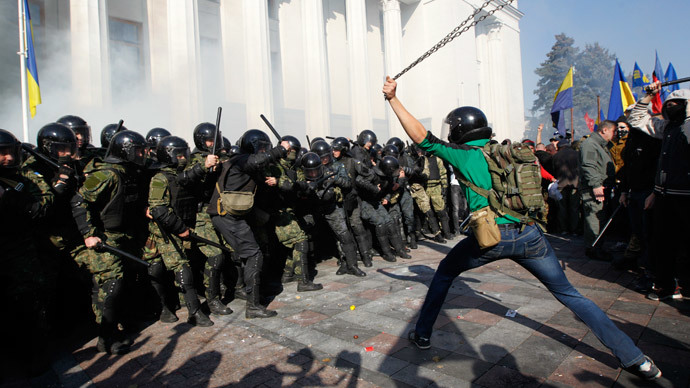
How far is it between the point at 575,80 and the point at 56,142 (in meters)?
81.1

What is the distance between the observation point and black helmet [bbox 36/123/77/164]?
3725mm

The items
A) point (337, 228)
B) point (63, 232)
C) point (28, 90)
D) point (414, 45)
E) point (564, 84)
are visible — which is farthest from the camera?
point (414, 45)

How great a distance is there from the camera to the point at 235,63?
1792 cm

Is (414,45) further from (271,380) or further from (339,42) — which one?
(271,380)

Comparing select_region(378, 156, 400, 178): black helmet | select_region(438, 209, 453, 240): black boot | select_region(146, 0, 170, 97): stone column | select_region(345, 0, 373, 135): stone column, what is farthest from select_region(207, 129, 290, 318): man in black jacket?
select_region(345, 0, 373, 135): stone column

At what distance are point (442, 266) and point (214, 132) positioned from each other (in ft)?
10.5

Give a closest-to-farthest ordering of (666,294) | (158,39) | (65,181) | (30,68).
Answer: (65,181) → (666,294) → (30,68) → (158,39)

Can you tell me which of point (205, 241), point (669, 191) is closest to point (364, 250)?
point (205, 241)

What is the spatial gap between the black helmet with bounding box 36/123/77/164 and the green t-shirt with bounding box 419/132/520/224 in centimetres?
328

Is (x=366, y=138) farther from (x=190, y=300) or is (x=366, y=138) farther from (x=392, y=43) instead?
(x=392, y=43)

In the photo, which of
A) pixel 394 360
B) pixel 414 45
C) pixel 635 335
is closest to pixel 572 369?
pixel 635 335

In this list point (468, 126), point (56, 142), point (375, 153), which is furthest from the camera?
point (375, 153)

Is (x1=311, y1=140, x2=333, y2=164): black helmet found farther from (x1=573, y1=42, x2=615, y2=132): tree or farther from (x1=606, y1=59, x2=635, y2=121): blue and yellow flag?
(x1=573, y1=42, x2=615, y2=132): tree

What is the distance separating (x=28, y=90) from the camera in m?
8.52
